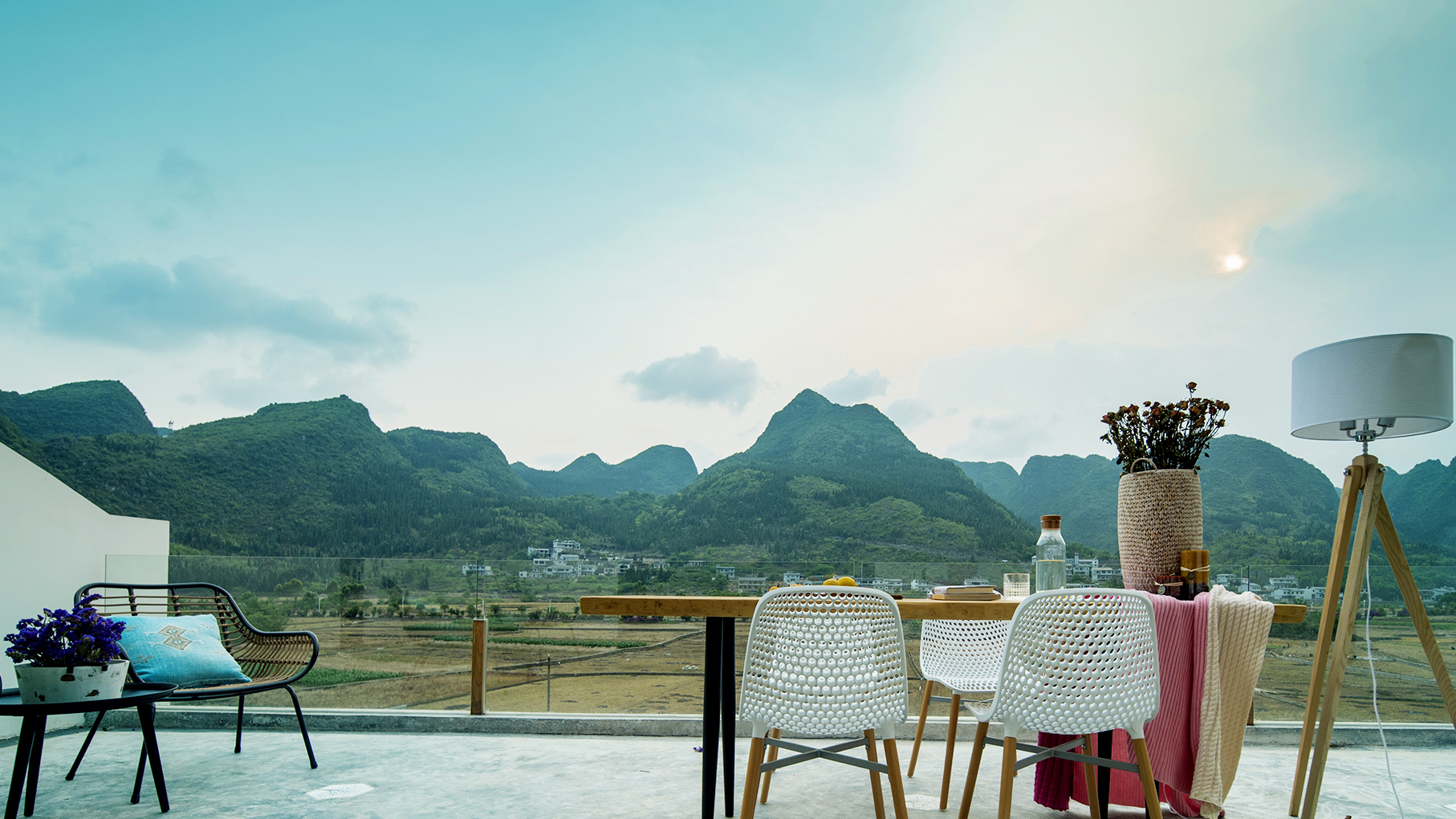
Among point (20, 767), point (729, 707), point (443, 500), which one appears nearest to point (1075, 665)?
point (729, 707)

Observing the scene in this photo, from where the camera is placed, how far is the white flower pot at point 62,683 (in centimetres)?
231

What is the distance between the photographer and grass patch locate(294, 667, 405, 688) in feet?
13.9

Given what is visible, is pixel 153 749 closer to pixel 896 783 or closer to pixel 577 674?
pixel 577 674

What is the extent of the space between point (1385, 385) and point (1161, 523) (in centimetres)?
82

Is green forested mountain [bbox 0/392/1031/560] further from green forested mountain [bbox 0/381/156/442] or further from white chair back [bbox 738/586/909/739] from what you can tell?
white chair back [bbox 738/586/909/739]

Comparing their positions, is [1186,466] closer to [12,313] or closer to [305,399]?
[12,313]

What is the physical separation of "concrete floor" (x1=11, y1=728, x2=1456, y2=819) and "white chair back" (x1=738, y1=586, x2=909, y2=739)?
2.75 ft

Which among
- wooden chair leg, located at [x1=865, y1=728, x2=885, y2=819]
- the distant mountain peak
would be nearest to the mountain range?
the distant mountain peak

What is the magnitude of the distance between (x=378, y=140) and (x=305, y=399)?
12397 mm

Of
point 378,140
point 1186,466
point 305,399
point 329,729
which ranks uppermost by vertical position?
Answer: point 378,140

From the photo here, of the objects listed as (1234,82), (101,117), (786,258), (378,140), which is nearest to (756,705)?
(1234,82)

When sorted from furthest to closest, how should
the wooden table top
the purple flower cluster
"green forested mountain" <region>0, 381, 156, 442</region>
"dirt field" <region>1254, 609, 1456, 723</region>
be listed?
"green forested mountain" <region>0, 381, 156, 442</region>
"dirt field" <region>1254, 609, 1456, 723</region>
the purple flower cluster
the wooden table top

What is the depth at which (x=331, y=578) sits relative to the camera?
4.55m

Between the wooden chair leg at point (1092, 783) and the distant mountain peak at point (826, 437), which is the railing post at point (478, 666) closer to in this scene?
the wooden chair leg at point (1092, 783)
